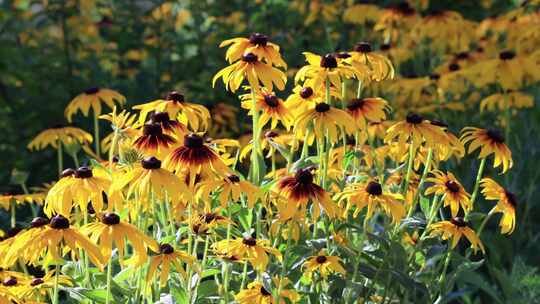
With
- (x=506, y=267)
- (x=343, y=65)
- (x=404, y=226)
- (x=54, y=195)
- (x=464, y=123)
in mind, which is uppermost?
(x=343, y=65)

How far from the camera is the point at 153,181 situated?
185cm

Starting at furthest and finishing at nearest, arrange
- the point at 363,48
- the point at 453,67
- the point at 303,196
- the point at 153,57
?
the point at 153,57 < the point at 453,67 < the point at 363,48 < the point at 303,196

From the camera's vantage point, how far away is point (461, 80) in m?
4.19

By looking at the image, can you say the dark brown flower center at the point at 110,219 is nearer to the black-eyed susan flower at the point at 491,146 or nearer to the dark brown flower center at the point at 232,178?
the dark brown flower center at the point at 232,178

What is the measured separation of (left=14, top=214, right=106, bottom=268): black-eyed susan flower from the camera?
70.9 inches

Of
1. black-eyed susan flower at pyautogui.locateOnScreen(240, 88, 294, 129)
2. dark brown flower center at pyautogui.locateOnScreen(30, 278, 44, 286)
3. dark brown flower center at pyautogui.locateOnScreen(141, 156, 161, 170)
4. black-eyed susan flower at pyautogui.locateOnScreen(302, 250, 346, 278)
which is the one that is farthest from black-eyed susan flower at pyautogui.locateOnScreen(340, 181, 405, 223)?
dark brown flower center at pyautogui.locateOnScreen(30, 278, 44, 286)

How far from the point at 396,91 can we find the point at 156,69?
1355 millimetres

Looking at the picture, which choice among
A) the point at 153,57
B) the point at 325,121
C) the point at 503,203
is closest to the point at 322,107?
the point at 325,121

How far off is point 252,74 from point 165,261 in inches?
19.9

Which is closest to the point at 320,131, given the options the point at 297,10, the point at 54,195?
the point at 54,195

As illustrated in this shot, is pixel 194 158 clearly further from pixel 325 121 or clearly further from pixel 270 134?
pixel 270 134

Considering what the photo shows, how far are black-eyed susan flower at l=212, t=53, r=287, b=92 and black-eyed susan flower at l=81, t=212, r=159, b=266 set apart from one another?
0.46 metres

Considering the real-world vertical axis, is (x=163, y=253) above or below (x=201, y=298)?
above

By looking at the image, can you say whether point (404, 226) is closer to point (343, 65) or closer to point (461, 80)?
point (343, 65)
